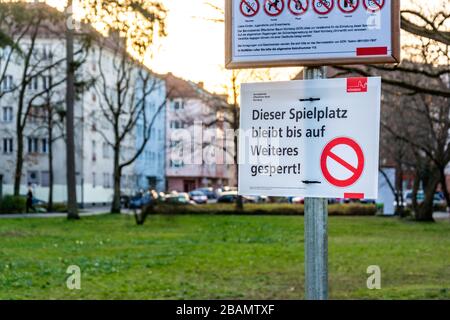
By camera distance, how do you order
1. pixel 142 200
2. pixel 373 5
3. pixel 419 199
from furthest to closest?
pixel 419 199
pixel 142 200
pixel 373 5

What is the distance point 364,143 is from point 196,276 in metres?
12.5

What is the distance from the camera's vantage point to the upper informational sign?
128 inches

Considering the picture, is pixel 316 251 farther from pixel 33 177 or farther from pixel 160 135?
pixel 160 135

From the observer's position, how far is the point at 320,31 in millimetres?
3277

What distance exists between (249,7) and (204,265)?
1500cm

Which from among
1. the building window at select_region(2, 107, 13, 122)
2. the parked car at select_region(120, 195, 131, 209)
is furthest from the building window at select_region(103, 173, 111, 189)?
the parked car at select_region(120, 195, 131, 209)

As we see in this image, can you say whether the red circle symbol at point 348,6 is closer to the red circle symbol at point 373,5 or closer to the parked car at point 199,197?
the red circle symbol at point 373,5

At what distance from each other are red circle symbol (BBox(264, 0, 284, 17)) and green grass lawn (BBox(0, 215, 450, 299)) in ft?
29.4

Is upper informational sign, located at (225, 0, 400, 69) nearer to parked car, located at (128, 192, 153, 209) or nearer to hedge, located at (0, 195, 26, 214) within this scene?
parked car, located at (128, 192, 153, 209)

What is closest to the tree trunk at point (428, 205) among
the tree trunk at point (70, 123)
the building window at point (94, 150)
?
the tree trunk at point (70, 123)

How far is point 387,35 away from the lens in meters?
3.30

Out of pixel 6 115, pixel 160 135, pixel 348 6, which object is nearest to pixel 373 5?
pixel 348 6

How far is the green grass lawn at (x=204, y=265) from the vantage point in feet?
42.2

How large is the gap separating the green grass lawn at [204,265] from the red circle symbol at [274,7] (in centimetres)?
896
